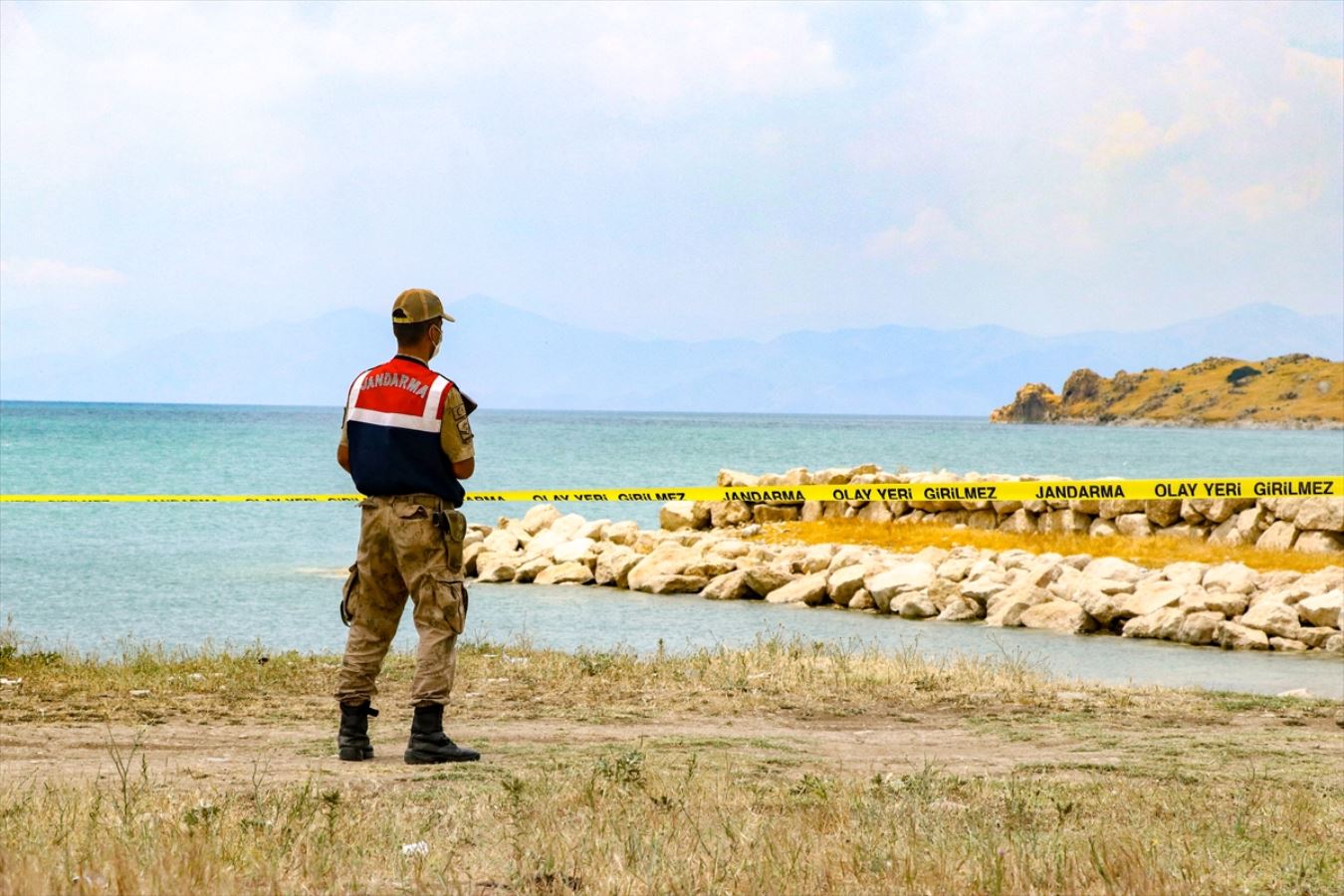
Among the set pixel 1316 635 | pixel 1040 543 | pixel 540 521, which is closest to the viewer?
pixel 1316 635

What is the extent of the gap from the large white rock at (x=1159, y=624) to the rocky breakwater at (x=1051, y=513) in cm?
332

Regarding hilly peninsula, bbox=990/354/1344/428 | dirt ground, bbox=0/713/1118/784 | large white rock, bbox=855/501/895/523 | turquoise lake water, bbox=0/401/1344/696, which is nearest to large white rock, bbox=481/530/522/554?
turquoise lake water, bbox=0/401/1344/696

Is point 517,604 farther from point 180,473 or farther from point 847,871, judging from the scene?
point 180,473

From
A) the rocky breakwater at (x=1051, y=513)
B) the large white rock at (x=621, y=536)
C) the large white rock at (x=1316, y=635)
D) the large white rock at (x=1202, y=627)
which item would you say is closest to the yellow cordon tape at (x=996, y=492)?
the rocky breakwater at (x=1051, y=513)

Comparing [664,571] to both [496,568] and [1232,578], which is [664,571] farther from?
[1232,578]

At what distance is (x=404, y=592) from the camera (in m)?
7.41

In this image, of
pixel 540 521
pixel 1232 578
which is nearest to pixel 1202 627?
pixel 1232 578

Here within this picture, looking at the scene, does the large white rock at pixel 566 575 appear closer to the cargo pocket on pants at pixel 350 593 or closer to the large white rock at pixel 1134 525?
the large white rock at pixel 1134 525

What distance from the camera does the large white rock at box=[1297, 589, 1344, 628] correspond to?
50.1 ft

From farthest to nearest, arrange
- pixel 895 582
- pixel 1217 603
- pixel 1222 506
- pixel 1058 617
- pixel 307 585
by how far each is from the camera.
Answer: pixel 307 585
pixel 1222 506
pixel 895 582
pixel 1058 617
pixel 1217 603

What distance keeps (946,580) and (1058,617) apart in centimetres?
216

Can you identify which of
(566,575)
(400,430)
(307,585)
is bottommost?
(307,585)

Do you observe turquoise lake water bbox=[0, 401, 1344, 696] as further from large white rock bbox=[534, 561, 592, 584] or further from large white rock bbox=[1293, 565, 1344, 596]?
large white rock bbox=[1293, 565, 1344, 596]

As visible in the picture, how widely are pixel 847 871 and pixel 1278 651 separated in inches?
455
